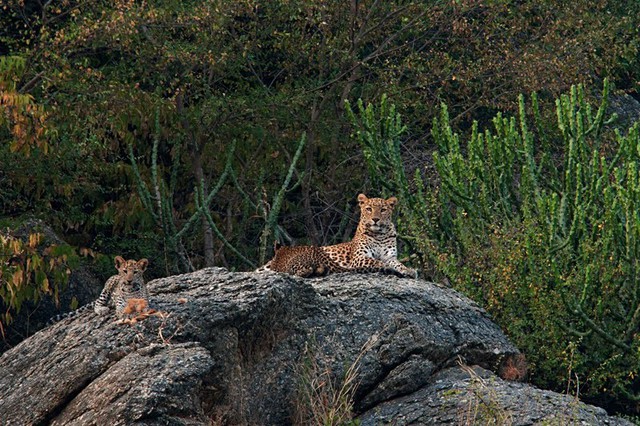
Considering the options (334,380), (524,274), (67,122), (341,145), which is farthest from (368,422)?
(341,145)

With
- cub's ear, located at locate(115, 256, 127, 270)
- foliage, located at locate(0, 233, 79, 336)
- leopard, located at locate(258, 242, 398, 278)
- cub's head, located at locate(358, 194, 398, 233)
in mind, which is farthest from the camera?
cub's head, located at locate(358, 194, 398, 233)

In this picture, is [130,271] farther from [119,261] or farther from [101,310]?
[119,261]

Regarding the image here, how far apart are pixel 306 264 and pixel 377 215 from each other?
1.27 meters

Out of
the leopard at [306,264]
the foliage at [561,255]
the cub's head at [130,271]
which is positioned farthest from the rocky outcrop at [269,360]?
the foliage at [561,255]

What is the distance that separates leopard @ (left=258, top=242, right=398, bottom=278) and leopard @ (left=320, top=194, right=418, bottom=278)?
Result: 0.20ft

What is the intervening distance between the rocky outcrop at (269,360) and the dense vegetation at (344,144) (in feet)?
7.33

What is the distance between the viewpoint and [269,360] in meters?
13.4

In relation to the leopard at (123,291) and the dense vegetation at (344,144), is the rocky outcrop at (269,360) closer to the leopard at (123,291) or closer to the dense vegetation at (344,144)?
the leopard at (123,291)

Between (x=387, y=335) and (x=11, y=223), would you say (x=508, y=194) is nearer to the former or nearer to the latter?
(x=387, y=335)

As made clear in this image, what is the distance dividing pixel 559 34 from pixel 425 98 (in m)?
2.66

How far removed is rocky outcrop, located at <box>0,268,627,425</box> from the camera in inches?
463

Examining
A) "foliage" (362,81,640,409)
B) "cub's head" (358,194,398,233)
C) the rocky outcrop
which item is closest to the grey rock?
the rocky outcrop

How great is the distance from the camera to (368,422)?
13500mm

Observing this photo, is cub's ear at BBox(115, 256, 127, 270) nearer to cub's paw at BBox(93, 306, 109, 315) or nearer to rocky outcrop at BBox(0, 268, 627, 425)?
rocky outcrop at BBox(0, 268, 627, 425)
